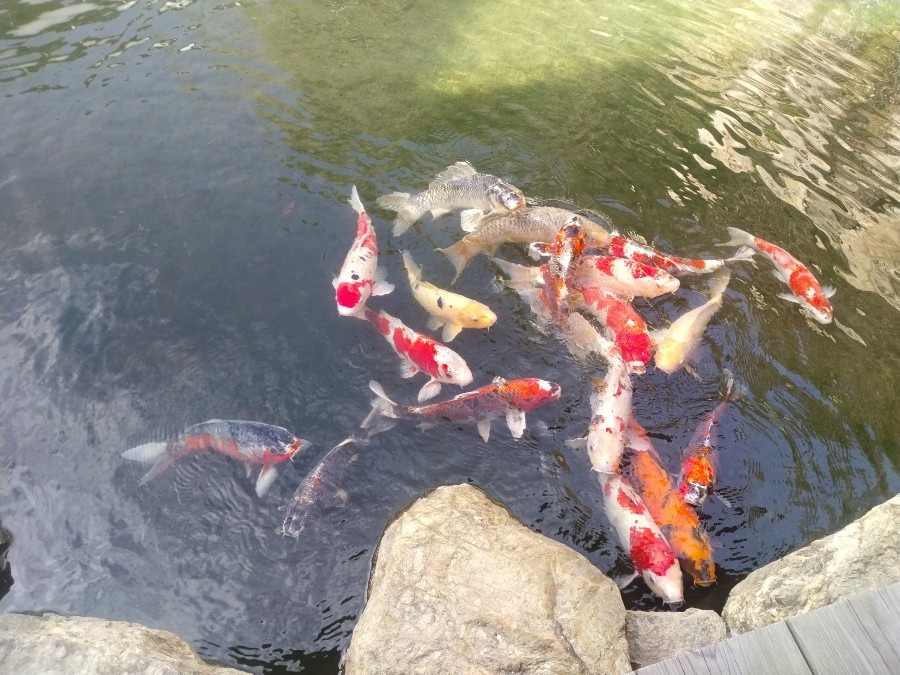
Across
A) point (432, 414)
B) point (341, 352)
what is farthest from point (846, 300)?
point (341, 352)

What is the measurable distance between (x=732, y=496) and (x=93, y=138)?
7.54 meters

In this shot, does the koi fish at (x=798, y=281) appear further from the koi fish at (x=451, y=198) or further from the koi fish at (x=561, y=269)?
the koi fish at (x=451, y=198)

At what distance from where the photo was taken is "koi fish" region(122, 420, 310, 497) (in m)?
4.59

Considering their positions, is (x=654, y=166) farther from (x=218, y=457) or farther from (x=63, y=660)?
(x=63, y=660)

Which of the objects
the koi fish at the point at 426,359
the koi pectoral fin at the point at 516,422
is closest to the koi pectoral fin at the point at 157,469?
the koi fish at the point at 426,359

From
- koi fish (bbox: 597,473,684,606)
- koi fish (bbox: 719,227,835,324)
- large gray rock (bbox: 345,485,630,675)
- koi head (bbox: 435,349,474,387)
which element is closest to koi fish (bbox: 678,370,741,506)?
koi fish (bbox: 597,473,684,606)

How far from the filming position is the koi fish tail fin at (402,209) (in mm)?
6230

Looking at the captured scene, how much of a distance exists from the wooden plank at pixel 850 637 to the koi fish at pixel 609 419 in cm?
212

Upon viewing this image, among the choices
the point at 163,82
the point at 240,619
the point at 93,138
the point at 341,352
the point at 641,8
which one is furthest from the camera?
the point at 641,8

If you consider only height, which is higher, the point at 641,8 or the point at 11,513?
the point at 641,8

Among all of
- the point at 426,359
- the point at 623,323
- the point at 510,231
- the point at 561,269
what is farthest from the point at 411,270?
the point at 623,323

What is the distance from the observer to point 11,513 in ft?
14.8

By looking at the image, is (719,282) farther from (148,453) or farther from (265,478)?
(148,453)

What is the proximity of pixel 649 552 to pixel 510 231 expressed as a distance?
10.4ft
